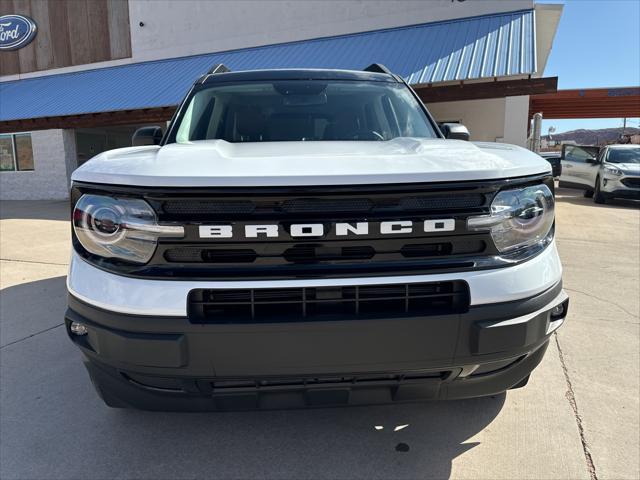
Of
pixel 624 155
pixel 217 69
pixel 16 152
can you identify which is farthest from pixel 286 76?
pixel 16 152

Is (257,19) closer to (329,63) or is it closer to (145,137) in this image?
(329,63)

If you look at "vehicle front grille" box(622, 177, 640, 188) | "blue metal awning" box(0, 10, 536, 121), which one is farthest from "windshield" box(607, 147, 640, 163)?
"blue metal awning" box(0, 10, 536, 121)

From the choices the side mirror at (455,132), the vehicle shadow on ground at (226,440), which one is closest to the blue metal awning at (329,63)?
the side mirror at (455,132)

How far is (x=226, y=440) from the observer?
219 centimetres

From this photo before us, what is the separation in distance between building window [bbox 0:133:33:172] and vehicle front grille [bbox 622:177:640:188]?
→ 19.6 metres

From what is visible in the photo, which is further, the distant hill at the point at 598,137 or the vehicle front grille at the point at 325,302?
the distant hill at the point at 598,137

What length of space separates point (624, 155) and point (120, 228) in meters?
15.2

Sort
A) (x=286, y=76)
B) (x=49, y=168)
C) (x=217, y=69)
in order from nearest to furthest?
(x=286, y=76)
(x=217, y=69)
(x=49, y=168)

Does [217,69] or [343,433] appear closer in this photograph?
[343,433]

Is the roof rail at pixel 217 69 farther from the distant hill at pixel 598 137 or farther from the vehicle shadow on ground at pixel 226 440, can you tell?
the distant hill at pixel 598 137

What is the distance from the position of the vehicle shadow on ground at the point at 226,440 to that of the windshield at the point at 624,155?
13244 millimetres

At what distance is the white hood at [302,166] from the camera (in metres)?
1.53

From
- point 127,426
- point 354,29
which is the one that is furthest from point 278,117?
point 354,29

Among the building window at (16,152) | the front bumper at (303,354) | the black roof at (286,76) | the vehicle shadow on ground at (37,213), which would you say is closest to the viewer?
the front bumper at (303,354)
